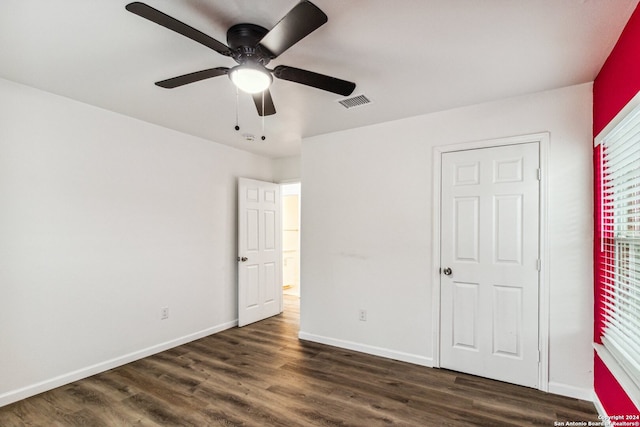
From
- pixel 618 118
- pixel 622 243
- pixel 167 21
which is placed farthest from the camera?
pixel 622 243

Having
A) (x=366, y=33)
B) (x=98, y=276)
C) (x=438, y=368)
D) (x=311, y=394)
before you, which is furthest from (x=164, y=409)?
(x=366, y=33)

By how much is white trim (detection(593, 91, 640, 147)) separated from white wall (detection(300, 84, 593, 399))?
0.91 feet

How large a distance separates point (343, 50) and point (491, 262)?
2173 mm

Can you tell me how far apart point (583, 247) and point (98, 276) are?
417 cm

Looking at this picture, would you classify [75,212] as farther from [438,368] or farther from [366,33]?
[438,368]

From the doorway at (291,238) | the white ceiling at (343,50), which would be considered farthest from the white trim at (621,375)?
the doorway at (291,238)

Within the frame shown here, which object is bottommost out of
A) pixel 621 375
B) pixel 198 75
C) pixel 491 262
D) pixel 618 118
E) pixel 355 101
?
pixel 621 375

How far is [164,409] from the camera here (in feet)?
7.94

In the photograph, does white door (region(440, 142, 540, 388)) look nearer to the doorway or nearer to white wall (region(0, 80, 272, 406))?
white wall (region(0, 80, 272, 406))

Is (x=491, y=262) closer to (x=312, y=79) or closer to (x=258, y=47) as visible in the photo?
(x=312, y=79)

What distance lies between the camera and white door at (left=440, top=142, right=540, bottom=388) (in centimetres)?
272

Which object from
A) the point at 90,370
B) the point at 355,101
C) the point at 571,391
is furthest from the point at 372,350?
the point at 90,370

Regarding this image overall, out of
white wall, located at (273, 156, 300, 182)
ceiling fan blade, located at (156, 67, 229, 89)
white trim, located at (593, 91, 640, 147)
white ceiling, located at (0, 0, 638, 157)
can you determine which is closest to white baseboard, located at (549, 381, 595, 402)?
white trim, located at (593, 91, 640, 147)

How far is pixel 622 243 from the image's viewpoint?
2016 millimetres
